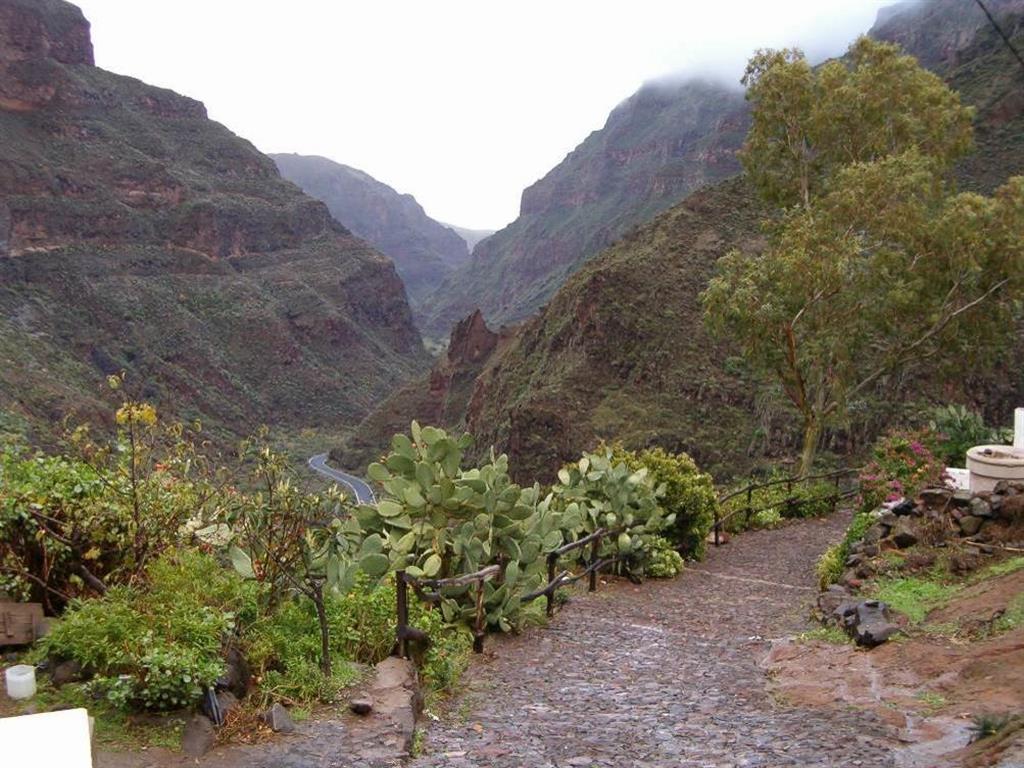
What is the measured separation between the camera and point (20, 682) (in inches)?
168

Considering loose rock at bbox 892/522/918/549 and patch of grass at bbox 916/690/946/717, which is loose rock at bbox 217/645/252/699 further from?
loose rock at bbox 892/522/918/549

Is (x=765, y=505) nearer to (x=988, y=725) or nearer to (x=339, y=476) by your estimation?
(x=988, y=725)

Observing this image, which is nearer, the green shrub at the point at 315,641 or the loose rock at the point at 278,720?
the loose rock at the point at 278,720

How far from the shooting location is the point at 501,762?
4.34 metres

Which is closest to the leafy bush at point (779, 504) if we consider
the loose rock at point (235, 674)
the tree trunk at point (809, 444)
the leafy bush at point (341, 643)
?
the tree trunk at point (809, 444)

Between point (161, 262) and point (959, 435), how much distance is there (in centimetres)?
8141

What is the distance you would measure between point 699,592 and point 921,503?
2.61m

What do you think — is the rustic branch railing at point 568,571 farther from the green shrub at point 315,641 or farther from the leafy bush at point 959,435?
the leafy bush at point 959,435

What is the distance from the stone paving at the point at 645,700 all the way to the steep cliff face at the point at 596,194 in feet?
356

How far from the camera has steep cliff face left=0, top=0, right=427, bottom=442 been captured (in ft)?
227

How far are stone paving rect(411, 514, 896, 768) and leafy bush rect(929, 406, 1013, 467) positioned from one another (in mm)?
5722

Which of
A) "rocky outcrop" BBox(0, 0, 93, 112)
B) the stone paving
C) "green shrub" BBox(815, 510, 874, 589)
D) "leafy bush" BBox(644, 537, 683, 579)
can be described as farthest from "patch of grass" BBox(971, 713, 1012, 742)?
"rocky outcrop" BBox(0, 0, 93, 112)

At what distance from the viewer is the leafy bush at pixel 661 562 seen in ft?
35.4

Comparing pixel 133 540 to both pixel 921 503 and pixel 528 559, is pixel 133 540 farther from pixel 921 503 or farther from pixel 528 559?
pixel 921 503
